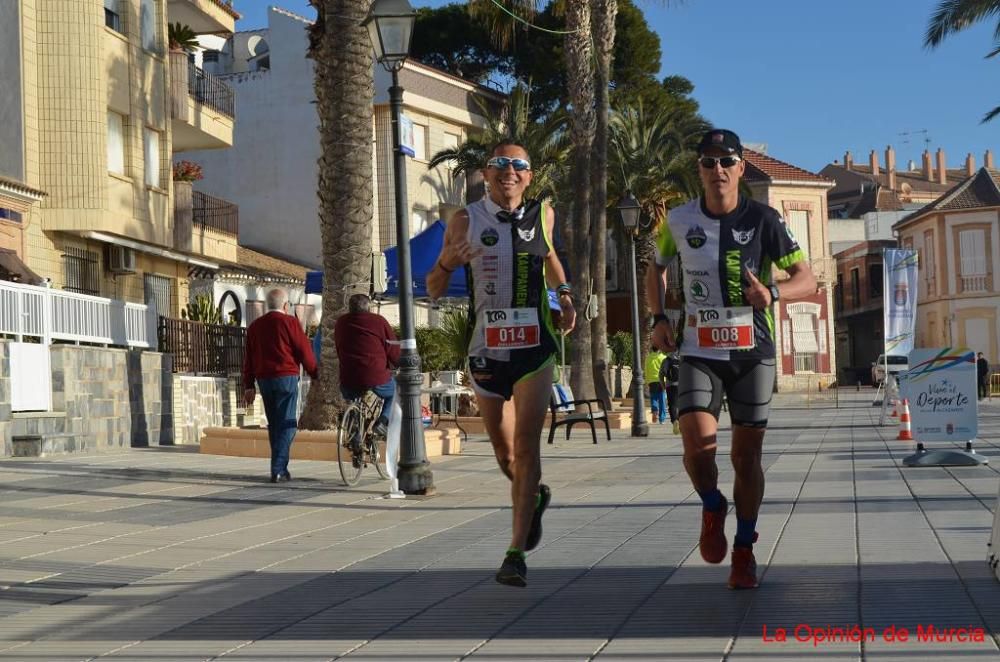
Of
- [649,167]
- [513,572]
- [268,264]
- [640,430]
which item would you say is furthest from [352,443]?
[649,167]

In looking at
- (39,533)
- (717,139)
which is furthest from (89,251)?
(717,139)

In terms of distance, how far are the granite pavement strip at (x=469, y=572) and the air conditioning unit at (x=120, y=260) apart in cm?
1412

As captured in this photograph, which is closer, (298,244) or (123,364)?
(123,364)

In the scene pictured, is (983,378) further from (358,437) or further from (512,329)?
(512,329)

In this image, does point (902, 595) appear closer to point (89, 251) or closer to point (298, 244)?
point (89, 251)

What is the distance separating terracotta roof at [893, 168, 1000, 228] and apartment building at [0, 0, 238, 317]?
5189cm

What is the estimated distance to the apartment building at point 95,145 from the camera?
25016mm

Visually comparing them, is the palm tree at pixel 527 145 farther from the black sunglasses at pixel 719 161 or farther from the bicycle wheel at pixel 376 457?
the black sunglasses at pixel 719 161

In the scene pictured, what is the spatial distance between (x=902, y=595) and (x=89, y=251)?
2324 cm

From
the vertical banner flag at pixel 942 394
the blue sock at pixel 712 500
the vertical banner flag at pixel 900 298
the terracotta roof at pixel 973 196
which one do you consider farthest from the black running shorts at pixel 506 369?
the terracotta roof at pixel 973 196

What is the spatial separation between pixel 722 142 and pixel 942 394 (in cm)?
955

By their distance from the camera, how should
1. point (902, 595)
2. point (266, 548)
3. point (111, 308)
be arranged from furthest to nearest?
point (111, 308)
point (266, 548)
point (902, 595)

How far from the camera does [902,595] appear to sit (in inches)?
238

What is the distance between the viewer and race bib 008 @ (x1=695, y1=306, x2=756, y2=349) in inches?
251
